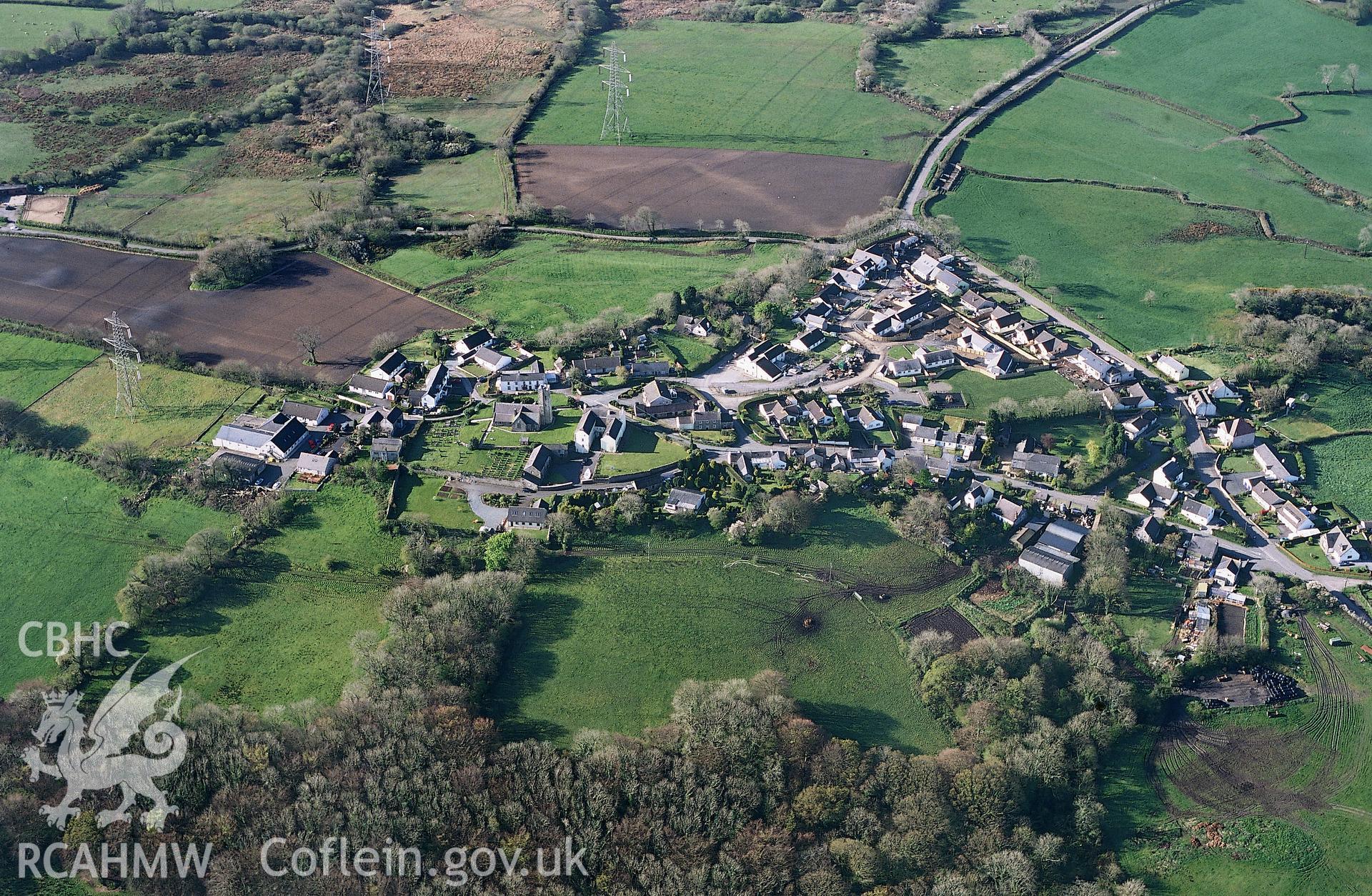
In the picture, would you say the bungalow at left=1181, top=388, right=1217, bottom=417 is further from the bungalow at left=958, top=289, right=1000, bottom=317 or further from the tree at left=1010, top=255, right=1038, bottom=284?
the tree at left=1010, top=255, right=1038, bottom=284

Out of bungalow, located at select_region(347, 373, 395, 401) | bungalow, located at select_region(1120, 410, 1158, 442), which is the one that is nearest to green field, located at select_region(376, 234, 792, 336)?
bungalow, located at select_region(347, 373, 395, 401)

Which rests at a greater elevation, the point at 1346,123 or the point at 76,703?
the point at 1346,123

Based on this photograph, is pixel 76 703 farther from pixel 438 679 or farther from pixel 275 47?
pixel 275 47

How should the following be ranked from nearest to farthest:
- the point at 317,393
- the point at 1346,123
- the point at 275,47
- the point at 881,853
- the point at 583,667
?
the point at 881,853 < the point at 583,667 < the point at 317,393 < the point at 1346,123 < the point at 275,47

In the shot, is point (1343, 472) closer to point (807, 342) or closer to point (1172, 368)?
point (1172, 368)

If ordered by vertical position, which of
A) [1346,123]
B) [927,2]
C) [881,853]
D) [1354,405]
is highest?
[927,2]

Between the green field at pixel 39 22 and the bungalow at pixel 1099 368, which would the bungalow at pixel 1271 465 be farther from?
the green field at pixel 39 22

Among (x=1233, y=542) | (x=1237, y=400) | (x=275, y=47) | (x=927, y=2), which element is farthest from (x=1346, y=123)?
(x=275, y=47)
